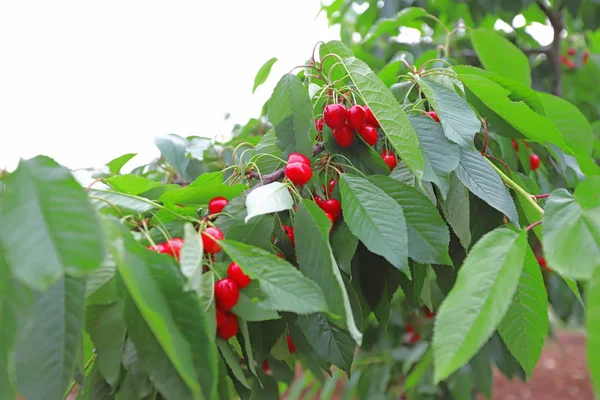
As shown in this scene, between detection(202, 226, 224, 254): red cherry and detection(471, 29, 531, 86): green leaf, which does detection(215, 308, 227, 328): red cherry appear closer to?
detection(202, 226, 224, 254): red cherry

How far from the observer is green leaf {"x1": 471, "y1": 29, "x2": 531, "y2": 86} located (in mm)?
1005

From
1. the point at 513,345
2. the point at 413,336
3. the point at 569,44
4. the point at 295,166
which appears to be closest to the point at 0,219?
the point at 295,166

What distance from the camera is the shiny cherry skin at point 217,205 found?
597mm

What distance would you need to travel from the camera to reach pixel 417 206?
1.92 feet

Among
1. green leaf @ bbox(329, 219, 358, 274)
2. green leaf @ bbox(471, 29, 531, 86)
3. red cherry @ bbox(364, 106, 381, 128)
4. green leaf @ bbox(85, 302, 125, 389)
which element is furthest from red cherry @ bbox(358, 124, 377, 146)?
green leaf @ bbox(471, 29, 531, 86)

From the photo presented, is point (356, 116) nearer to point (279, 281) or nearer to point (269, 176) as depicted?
point (269, 176)

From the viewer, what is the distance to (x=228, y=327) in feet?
1.67

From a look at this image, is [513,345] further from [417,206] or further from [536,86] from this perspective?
[536,86]

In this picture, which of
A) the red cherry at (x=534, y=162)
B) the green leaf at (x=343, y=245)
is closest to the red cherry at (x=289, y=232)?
the green leaf at (x=343, y=245)

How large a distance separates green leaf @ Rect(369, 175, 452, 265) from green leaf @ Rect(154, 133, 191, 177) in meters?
0.51

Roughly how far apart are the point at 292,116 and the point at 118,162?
0.53 m

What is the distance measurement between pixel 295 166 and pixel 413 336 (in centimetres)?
164

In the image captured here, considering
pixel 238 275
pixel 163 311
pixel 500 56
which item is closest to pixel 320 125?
pixel 238 275

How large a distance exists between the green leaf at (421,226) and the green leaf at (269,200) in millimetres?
126
